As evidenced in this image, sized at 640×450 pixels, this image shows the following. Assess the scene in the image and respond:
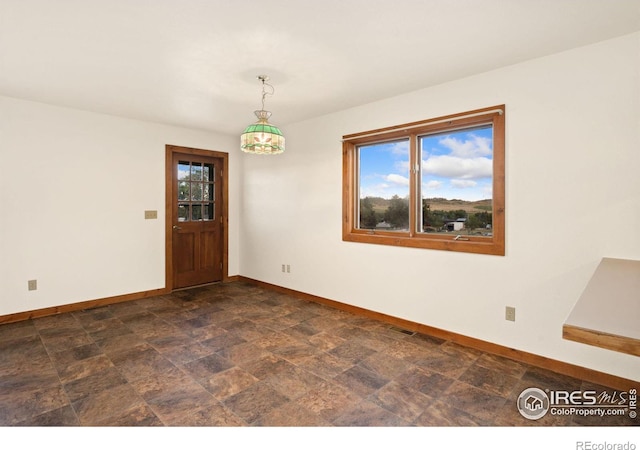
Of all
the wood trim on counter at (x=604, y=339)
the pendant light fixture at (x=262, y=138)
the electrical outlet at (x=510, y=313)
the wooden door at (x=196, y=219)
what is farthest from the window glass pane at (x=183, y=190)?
the wood trim on counter at (x=604, y=339)

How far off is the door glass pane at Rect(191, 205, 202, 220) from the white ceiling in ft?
6.66

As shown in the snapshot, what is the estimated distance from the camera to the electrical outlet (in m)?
2.78

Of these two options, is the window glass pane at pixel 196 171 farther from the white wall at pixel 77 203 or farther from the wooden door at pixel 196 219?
the white wall at pixel 77 203

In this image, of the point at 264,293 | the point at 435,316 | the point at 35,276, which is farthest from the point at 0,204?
the point at 435,316

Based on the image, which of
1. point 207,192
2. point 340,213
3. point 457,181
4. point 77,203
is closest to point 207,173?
point 207,192

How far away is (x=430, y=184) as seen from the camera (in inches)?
135

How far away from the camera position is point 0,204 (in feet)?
11.7

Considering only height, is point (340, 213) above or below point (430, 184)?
below

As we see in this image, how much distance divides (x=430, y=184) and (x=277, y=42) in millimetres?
2019

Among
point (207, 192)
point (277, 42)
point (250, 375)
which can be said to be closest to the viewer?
point (277, 42)

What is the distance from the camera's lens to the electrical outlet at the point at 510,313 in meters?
2.78

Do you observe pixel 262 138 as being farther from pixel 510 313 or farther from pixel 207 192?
pixel 207 192

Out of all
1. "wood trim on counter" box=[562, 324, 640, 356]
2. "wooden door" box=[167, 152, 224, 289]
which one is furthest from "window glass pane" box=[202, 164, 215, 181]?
"wood trim on counter" box=[562, 324, 640, 356]

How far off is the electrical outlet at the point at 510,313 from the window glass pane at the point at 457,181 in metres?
0.68
